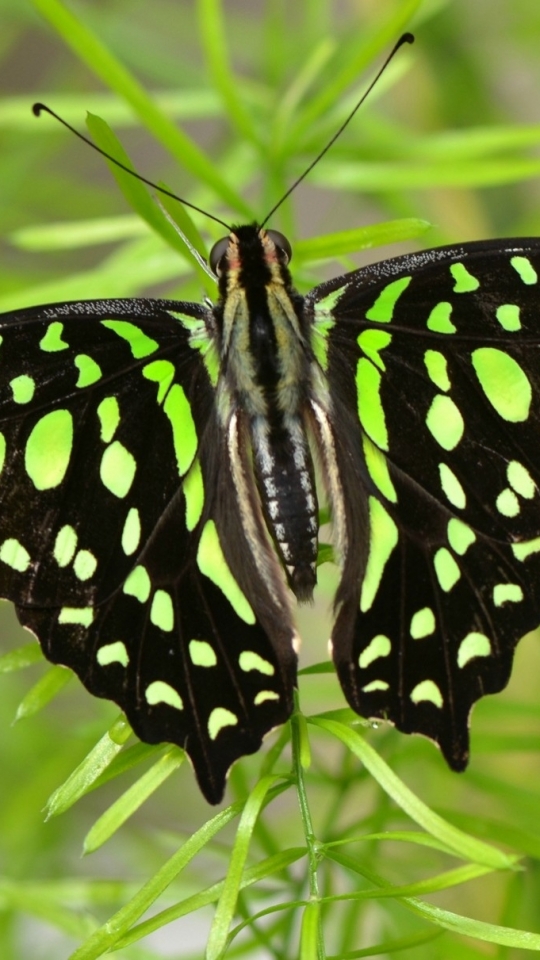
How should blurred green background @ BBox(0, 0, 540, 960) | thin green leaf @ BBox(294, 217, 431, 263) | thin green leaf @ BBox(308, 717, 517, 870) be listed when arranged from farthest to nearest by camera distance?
1. blurred green background @ BBox(0, 0, 540, 960)
2. thin green leaf @ BBox(294, 217, 431, 263)
3. thin green leaf @ BBox(308, 717, 517, 870)

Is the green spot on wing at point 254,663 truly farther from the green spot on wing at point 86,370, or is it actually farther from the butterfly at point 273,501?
the green spot on wing at point 86,370

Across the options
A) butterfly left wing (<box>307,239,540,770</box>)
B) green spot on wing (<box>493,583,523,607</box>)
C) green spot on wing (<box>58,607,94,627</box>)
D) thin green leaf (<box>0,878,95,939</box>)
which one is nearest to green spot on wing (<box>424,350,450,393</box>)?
butterfly left wing (<box>307,239,540,770</box>)

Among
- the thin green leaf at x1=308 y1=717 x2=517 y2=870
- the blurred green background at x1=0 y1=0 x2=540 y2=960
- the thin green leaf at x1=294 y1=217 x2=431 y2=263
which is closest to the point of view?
the thin green leaf at x1=308 y1=717 x2=517 y2=870

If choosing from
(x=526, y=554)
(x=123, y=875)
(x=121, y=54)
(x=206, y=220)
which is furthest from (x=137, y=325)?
(x=123, y=875)

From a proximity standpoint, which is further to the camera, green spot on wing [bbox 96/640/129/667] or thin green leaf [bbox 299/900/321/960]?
green spot on wing [bbox 96/640/129/667]

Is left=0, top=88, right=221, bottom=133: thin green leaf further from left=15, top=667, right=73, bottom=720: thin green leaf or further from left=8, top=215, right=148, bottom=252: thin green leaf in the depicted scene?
left=15, top=667, right=73, bottom=720: thin green leaf

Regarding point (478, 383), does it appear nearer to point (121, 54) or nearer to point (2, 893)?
point (2, 893)
